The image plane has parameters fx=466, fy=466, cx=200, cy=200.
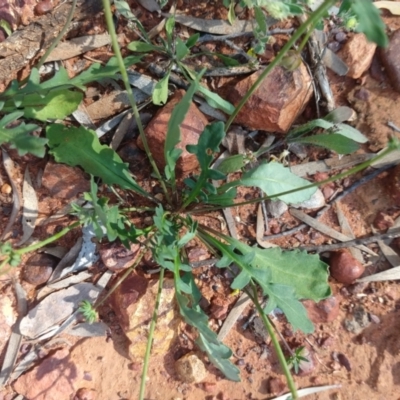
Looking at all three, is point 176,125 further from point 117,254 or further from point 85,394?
point 85,394

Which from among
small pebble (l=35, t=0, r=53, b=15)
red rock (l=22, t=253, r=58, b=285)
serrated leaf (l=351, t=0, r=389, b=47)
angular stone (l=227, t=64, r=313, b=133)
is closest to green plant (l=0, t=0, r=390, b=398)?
angular stone (l=227, t=64, r=313, b=133)

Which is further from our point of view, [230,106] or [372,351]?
[372,351]

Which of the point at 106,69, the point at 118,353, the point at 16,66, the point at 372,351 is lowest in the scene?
the point at 118,353

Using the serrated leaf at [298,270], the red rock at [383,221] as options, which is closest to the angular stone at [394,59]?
the red rock at [383,221]

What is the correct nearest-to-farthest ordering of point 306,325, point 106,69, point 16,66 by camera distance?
1. point 306,325
2. point 106,69
3. point 16,66

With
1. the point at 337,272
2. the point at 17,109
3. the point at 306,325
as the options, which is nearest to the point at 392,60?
the point at 337,272

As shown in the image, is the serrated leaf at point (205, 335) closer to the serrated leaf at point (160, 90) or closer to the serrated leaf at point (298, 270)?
the serrated leaf at point (298, 270)

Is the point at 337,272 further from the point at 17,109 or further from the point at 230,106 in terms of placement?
the point at 17,109
